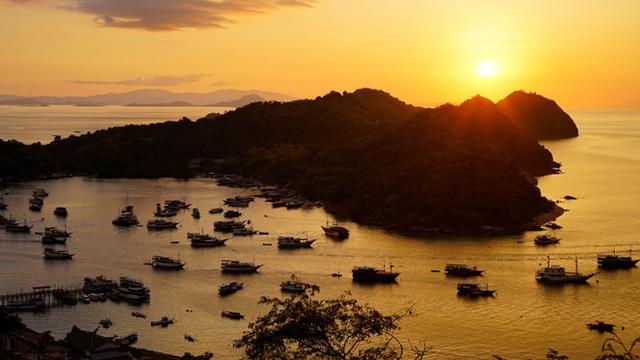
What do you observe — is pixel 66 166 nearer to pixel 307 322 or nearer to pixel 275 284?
pixel 275 284

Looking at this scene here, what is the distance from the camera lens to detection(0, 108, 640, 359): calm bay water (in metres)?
37.4

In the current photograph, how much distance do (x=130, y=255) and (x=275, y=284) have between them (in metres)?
14.3

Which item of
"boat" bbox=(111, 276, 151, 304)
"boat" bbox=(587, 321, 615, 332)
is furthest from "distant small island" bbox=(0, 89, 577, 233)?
"boat" bbox=(111, 276, 151, 304)

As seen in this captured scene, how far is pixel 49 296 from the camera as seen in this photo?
143 feet

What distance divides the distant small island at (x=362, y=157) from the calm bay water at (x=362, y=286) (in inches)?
197

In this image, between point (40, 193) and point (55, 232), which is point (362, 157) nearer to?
point (40, 193)

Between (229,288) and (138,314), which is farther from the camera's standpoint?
(229,288)

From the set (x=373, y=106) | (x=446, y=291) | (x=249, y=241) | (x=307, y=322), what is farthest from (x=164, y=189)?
(x=307, y=322)

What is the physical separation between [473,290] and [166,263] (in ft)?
68.7

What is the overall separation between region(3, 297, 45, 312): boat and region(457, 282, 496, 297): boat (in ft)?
79.6

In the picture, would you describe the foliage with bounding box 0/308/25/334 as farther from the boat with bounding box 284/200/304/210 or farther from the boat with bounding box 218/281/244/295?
the boat with bounding box 284/200/304/210

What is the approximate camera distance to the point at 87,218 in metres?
72.7

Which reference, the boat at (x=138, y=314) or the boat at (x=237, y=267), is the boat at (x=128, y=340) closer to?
the boat at (x=138, y=314)

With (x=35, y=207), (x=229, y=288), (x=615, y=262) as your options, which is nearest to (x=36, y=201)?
(x=35, y=207)
